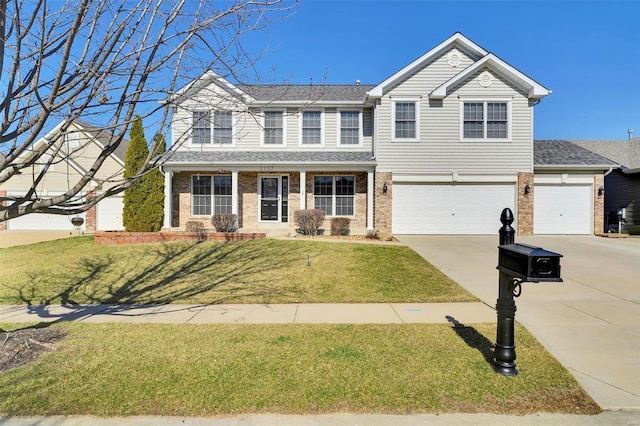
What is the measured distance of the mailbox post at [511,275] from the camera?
3.51 metres

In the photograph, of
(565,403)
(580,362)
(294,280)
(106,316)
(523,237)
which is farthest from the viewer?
(523,237)

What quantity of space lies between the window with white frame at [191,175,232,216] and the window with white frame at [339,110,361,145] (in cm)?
581

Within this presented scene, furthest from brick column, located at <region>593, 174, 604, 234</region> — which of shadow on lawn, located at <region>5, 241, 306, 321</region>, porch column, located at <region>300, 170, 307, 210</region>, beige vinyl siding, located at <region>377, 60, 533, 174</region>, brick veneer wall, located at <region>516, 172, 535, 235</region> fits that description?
shadow on lawn, located at <region>5, 241, 306, 321</region>

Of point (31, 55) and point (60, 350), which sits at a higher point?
point (31, 55)

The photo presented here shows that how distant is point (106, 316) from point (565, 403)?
6.15m

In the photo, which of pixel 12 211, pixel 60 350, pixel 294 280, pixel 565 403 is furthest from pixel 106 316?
pixel 565 403

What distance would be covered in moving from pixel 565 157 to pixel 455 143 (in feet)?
17.8

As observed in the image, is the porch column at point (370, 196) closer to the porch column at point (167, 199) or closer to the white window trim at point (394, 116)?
the white window trim at point (394, 116)

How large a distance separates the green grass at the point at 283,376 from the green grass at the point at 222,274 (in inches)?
80.8

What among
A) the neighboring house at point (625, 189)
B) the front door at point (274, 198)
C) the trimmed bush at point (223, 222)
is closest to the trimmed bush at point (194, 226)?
the trimmed bush at point (223, 222)

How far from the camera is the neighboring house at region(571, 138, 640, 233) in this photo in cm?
1942

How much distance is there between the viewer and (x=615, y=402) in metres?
3.33

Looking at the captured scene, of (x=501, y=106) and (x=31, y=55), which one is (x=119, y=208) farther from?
(x=501, y=106)

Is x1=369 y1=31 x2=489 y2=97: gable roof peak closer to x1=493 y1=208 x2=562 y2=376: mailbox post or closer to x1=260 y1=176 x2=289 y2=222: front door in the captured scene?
x1=260 y1=176 x2=289 y2=222: front door
